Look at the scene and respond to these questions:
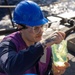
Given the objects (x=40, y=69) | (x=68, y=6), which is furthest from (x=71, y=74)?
(x=68, y=6)

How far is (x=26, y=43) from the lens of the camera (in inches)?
88.7

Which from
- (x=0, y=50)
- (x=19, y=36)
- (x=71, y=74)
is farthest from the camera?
(x=71, y=74)

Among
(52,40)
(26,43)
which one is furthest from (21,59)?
(26,43)

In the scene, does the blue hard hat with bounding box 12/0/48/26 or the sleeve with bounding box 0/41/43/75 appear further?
the blue hard hat with bounding box 12/0/48/26

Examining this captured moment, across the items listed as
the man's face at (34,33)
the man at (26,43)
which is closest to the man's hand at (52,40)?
the man at (26,43)

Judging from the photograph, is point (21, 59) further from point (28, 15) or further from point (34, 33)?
point (28, 15)

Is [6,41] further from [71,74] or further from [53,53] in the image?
[71,74]

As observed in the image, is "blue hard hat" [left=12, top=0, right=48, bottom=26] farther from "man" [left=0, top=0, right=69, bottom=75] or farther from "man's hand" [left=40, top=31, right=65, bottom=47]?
"man's hand" [left=40, top=31, right=65, bottom=47]

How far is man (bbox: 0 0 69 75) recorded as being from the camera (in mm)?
1813

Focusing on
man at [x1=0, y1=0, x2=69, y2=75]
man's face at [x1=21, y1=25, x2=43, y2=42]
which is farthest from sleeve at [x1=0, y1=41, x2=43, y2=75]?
man's face at [x1=21, y1=25, x2=43, y2=42]

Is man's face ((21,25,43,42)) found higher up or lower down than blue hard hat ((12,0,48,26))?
lower down

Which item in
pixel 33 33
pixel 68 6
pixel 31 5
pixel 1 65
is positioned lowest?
pixel 68 6

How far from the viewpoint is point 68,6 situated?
9.24 m

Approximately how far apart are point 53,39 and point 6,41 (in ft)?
1.54
